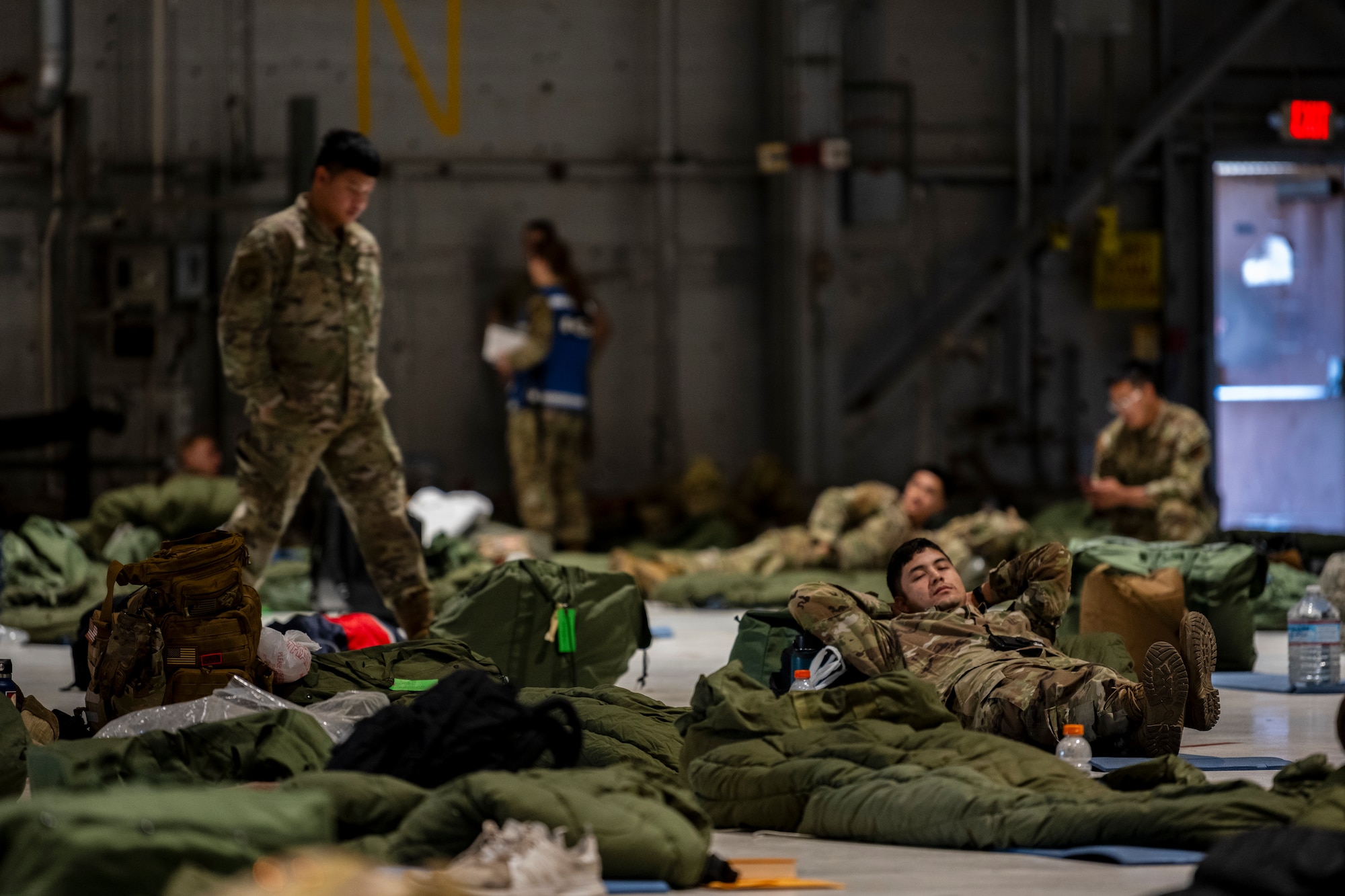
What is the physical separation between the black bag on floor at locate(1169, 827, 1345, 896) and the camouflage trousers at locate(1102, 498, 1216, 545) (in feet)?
20.4

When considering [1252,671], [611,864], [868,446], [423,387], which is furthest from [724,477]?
[611,864]

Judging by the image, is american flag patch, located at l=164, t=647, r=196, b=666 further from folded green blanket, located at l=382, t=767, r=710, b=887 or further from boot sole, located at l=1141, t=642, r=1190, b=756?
boot sole, located at l=1141, t=642, r=1190, b=756

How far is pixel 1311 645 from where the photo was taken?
6375 mm

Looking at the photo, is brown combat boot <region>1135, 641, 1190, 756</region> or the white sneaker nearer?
the white sneaker

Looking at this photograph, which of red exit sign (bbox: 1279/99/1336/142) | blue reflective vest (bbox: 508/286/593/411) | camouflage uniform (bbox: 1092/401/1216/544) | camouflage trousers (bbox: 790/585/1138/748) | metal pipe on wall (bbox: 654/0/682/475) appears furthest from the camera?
metal pipe on wall (bbox: 654/0/682/475)

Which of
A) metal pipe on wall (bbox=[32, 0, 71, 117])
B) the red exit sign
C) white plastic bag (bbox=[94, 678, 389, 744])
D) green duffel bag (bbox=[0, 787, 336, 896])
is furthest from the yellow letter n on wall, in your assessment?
green duffel bag (bbox=[0, 787, 336, 896])

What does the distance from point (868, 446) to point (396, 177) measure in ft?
12.9

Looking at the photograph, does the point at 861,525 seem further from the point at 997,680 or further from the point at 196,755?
the point at 196,755

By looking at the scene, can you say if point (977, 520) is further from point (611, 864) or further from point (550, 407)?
point (611, 864)

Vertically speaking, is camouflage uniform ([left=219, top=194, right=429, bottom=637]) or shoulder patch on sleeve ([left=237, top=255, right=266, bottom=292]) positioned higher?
shoulder patch on sleeve ([left=237, top=255, right=266, bottom=292])

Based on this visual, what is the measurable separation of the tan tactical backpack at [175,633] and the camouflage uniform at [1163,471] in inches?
220

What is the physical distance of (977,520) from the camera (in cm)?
927

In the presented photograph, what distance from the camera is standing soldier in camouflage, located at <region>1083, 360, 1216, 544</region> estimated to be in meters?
9.19

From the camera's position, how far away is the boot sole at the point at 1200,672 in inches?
206
